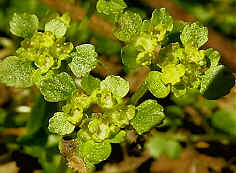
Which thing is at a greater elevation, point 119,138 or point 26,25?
point 26,25

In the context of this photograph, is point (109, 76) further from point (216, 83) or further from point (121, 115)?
point (216, 83)

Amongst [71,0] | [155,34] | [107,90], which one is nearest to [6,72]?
[107,90]

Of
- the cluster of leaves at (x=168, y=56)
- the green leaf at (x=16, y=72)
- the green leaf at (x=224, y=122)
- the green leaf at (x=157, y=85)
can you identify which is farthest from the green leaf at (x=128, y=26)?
the green leaf at (x=224, y=122)

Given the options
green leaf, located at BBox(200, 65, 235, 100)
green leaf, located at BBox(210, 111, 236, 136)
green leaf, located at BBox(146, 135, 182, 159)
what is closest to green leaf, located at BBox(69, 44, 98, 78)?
green leaf, located at BBox(200, 65, 235, 100)

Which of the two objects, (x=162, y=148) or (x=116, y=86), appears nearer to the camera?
(x=116, y=86)

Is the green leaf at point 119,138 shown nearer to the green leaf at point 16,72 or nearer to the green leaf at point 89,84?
the green leaf at point 89,84

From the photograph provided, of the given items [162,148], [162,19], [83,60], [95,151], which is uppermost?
[162,19]

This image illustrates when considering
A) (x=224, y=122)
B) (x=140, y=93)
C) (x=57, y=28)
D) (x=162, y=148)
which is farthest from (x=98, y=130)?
(x=224, y=122)
